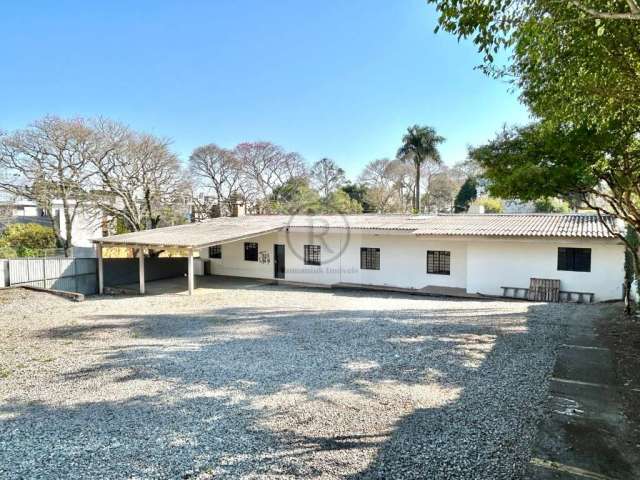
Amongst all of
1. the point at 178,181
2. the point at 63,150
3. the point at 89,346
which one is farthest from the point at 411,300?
the point at 63,150

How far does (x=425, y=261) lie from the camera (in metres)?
16.3

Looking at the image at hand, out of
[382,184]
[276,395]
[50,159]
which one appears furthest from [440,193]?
[276,395]

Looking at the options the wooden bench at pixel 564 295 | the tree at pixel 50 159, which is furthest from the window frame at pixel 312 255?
the tree at pixel 50 159

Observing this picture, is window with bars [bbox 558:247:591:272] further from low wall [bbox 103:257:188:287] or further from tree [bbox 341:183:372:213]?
tree [bbox 341:183:372:213]

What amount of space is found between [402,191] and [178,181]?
22785 mm

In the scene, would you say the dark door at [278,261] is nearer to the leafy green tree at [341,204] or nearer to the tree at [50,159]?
the tree at [50,159]

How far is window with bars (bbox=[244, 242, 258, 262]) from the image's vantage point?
20531 mm

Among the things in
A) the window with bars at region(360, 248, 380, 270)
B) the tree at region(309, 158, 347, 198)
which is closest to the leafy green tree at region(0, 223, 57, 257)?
the window with bars at region(360, 248, 380, 270)

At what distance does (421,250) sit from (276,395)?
12.2 meters

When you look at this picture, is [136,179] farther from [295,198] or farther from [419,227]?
[419,227]

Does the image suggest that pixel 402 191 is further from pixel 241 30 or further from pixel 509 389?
pixel 509 389

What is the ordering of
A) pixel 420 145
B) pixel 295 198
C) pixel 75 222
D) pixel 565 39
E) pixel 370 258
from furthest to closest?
pixel 295 198 → pixel 420 145 → pixel 75 222 → pixel 370 258 → pixel 565 39

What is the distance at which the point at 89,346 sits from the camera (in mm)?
8219

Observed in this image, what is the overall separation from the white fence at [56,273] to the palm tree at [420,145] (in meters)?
26.1
